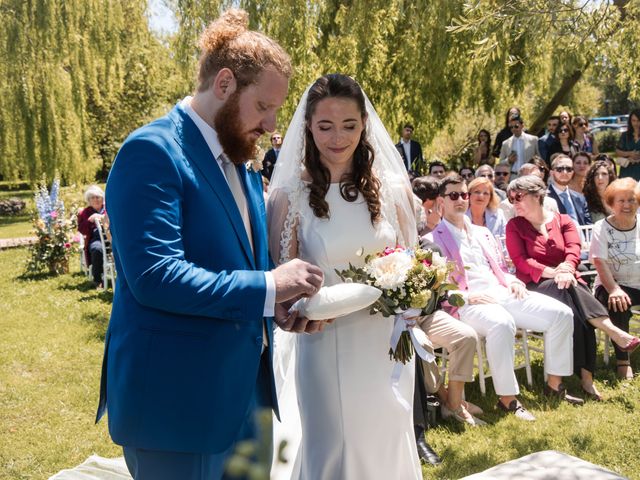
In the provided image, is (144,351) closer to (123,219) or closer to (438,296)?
(123,219)

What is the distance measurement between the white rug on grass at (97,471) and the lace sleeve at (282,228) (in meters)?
1.84

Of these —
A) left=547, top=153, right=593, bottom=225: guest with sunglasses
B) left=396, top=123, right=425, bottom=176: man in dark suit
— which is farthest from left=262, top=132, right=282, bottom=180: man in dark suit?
left=547, top=153, right=593, bottom=225: guest with sunglasses

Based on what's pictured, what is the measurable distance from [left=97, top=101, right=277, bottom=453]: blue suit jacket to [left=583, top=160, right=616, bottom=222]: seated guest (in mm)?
6601

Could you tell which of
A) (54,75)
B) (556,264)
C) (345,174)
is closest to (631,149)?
(556,264)

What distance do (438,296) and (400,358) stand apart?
36 cm

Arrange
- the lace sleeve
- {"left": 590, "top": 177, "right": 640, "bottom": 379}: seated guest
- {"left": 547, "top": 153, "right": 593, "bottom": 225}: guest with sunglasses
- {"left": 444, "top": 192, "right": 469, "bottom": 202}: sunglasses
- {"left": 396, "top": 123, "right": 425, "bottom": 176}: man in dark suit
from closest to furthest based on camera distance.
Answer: the lace sleeve → {"left": 444, "top": 192, "right": 469, "bottom": 202}: sunglasses → {"left": 590, "top": 177, "right": 640, "bottom": 379}: seated guest → {"left": 547, "top": 153, "right": 593, "bottom": 225}: guest with sunglasses → {"left": 396, "top": 123, "right": 425, "bottom": 176}: man in dark suit

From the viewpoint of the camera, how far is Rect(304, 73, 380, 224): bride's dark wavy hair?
10.8ft

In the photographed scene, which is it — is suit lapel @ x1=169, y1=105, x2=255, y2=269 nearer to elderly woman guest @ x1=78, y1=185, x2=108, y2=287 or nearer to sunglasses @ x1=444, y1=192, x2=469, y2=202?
sunglasses @ x1=444, y1=192, x2=469, y2=202

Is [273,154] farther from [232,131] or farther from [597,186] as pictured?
[232,131]

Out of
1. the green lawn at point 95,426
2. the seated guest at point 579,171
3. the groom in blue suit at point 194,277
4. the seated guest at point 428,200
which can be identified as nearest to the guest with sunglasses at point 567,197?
the seated guest at point 579,171

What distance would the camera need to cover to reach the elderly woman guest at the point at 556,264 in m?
5.79

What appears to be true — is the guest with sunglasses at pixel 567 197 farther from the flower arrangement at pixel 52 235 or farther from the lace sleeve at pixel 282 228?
the flower arrangement at pixel 52 235

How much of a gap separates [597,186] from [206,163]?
6743 millimetres

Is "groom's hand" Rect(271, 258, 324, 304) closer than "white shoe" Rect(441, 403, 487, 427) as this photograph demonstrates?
Yes
